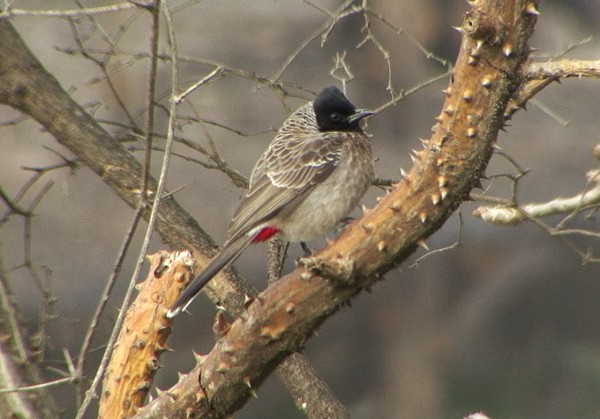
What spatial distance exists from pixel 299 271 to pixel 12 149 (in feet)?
19.8

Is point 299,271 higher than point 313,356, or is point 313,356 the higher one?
point 313,356

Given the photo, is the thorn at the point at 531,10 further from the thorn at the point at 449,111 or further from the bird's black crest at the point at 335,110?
the bird's black crest at the point at 335,110

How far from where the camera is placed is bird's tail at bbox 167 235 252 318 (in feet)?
9.67

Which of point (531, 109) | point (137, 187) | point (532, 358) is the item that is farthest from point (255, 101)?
point (137, 187)

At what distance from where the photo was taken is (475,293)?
25.6 ft

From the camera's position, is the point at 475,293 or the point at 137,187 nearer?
the point at 137,187

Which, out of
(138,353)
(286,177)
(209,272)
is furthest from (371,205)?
(138,353)

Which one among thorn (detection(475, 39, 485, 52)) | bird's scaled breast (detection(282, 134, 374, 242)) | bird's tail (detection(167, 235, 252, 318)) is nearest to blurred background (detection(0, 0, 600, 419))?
bird's scaled breast (detection(282, 134, 374, 242))

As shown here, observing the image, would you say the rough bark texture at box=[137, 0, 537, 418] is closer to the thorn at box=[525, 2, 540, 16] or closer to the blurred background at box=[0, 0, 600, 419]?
the thorn at box=[525, 2, 540, 16]

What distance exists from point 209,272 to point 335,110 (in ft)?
4.17

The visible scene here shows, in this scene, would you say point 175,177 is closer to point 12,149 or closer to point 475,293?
point 12,149

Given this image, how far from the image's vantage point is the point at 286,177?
3.98 metres

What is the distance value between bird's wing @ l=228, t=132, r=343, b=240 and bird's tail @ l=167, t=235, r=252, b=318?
0.37 ft

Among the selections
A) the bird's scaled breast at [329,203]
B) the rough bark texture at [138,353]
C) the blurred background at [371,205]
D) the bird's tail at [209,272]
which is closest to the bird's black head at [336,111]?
the bird's scaled breast at [329,203]
